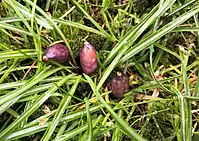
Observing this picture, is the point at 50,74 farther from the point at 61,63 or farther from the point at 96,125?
the point at 96,125

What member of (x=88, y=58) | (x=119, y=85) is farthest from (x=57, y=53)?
(x=119, y=85)

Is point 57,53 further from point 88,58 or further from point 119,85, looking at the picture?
point 119,85

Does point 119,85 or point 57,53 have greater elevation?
point 57,53

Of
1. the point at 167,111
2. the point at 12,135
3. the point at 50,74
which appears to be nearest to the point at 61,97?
the point at 50,74

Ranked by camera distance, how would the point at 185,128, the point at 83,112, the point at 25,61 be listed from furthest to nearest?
1. the point at 25,61
2. the point at 83,112
3. the point at 185,128

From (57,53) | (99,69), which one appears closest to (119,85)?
(99,69)

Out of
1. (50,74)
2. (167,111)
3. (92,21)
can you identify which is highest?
(92,21)

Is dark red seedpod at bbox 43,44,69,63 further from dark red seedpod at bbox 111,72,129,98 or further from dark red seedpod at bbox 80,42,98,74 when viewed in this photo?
dark red seedpod at bbox 111,72,129,98

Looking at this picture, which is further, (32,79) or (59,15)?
(59,15)
